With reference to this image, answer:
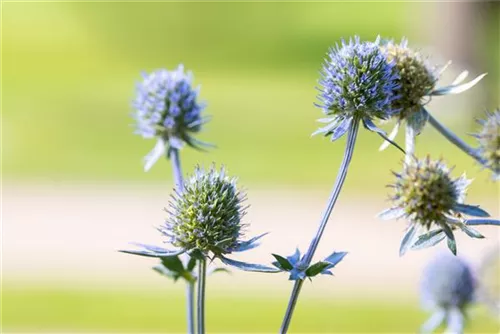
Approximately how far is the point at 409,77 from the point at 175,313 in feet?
20.9

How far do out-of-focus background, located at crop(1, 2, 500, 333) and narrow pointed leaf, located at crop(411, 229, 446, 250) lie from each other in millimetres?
113

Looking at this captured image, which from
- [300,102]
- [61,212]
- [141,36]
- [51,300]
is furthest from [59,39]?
[51,300]

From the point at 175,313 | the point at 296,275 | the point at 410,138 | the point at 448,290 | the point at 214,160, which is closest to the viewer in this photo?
the point at 296,275

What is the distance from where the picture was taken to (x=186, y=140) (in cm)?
175

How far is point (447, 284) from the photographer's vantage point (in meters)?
2.57

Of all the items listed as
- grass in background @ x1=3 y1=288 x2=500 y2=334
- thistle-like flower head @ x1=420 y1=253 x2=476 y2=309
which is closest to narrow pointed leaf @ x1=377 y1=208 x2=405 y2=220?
thistle-like flower head @ x1=420 y1=253 x2=476 y2=309

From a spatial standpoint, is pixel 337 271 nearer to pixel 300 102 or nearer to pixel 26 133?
pixel 26 133

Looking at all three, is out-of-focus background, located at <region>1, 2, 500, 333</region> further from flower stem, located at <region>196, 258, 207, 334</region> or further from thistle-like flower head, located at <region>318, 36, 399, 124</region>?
flower stem, located at <region>196, 258, 207, 334</region>

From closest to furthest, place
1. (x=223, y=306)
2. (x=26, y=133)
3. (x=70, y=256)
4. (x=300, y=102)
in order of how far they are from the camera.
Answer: (x=223, y=306)
(x=70, y=256)
(x=26, y=133)
(x=300, y=102)

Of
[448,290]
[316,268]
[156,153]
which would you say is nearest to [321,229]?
[316,268]

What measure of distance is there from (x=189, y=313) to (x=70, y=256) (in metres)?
8.06

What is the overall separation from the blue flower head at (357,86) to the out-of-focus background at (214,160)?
17cm

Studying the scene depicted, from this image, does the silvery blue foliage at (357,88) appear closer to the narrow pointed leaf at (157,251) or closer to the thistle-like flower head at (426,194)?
the thistle-like flower head at (426,194)

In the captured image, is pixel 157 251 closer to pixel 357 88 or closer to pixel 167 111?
pixel 357 88
